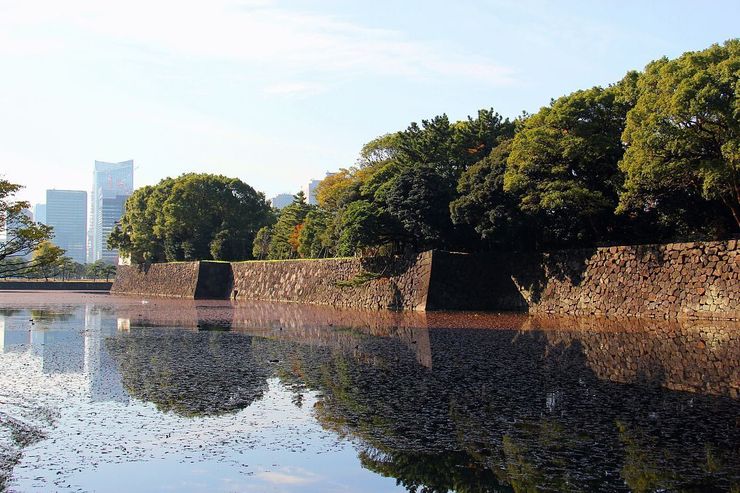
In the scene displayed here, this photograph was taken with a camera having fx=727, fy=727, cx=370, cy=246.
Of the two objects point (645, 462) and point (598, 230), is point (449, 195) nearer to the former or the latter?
point (598, 230)

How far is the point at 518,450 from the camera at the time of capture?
7.18 m

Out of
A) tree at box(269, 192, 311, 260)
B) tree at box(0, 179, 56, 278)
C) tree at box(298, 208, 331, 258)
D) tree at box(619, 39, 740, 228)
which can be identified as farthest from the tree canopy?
tree at box(269, 192, 311, 260)

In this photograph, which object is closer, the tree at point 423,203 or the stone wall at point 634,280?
the stone wall at point 634,280

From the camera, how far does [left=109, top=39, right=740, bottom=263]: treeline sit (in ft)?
69.9

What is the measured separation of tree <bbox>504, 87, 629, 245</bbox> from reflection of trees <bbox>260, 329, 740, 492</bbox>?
44.9 ft

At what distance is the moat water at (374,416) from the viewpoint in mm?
6395

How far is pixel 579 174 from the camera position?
27.2m

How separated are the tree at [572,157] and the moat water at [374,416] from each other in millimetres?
9780

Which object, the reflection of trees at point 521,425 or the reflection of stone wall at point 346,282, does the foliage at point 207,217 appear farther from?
the reflection of trees at point 521,425

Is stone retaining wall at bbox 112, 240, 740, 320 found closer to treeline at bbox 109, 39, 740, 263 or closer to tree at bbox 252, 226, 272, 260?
treeline at bbox 109, 39, 740, 263

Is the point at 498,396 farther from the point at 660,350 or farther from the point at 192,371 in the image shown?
the point at 660,350

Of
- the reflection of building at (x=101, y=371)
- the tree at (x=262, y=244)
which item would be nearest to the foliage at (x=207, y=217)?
the tree at (x=262, y=244)

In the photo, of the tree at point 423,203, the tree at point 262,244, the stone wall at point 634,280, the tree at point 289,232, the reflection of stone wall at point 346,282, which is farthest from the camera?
the tree at point 262,244

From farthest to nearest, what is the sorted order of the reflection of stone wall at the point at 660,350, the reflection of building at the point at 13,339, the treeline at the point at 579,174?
the treeline at the point at 579,174, the reflection of building at the point at 13,339, the reflection of stone wall at the point at 660,350
